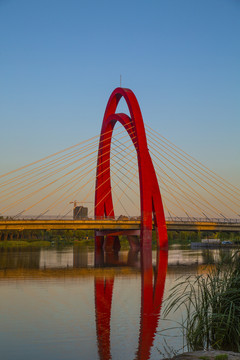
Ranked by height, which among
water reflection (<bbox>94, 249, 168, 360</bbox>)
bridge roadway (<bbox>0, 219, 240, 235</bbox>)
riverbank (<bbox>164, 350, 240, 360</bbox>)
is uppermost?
bridge roadway (<bbox>0, 219, 240, 235</bbox>)

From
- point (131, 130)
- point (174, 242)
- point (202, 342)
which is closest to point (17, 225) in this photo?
point (131, 130)

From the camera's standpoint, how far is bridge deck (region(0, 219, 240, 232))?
46375 mm

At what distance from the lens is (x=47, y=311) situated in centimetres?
1426

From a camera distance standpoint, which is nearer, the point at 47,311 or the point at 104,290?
the point at 47,311

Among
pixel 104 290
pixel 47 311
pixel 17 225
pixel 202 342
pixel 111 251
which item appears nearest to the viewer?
pixel 202 342

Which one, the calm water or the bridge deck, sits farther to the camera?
the bridge deck

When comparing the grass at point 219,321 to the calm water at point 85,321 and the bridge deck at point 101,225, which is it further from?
the bridge deck at point 101,225

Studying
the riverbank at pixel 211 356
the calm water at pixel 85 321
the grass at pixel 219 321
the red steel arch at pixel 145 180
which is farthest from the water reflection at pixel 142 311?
the red steel arch at pixel 145 180

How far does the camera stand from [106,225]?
163 feet

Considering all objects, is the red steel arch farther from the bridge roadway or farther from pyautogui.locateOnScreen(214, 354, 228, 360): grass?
pyautogui.locateOnScreen(214, 354, 228, 360): grass

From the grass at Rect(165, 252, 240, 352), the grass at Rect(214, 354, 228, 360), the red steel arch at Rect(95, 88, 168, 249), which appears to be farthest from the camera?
the red steel arch at Rect(95, 88, 168, 249)

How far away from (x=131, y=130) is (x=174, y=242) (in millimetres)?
73637

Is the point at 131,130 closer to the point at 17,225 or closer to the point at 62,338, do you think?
the point at 17,225

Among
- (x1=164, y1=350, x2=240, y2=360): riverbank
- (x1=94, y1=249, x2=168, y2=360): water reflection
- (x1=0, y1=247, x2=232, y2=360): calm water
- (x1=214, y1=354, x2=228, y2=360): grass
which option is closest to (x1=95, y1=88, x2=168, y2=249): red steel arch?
(x1=94, y1=249, x2=168, y2=360): water reflection
